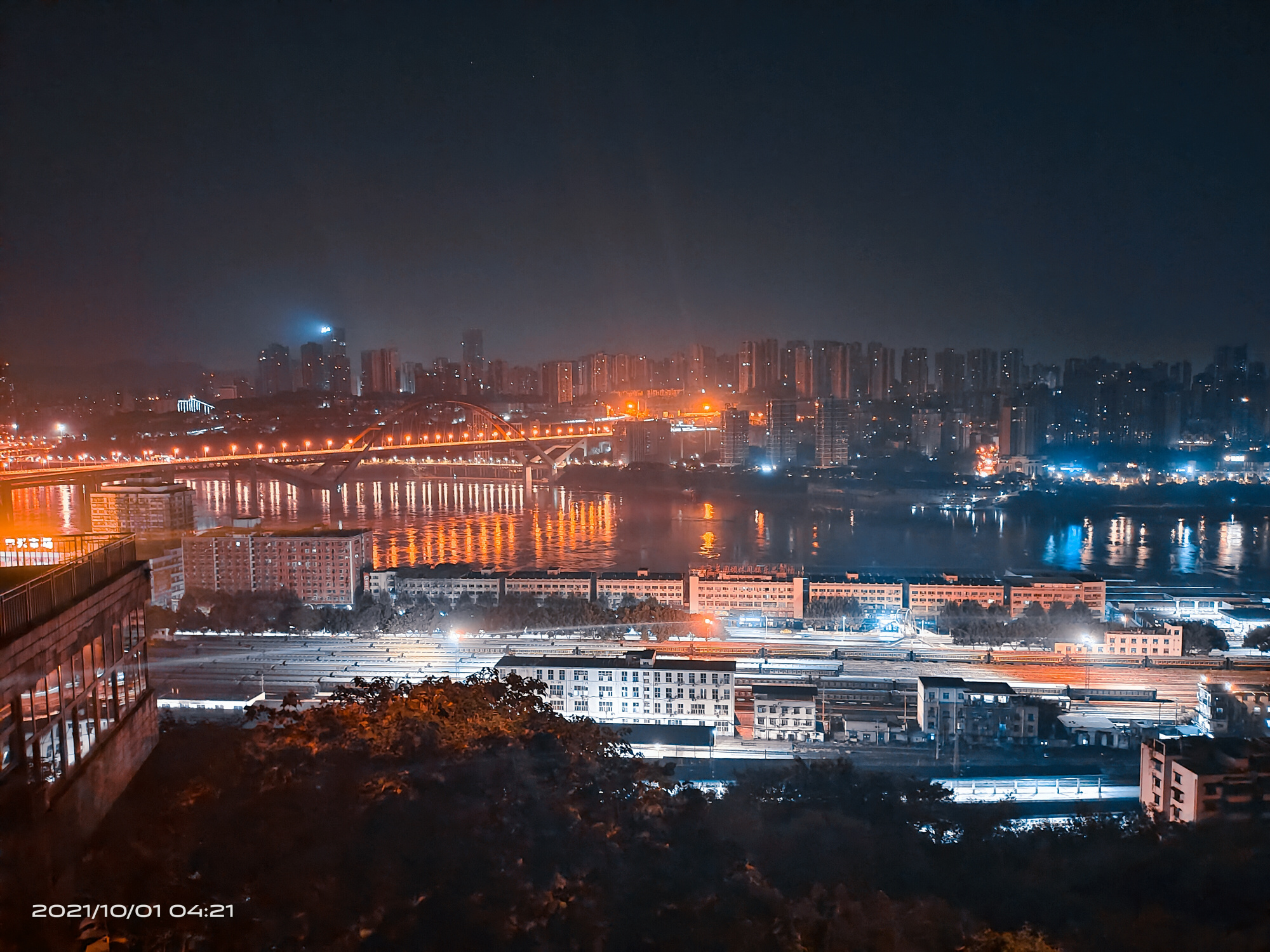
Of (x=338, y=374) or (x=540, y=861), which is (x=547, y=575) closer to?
(x=540, y=861)

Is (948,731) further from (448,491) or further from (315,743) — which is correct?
(448,491)

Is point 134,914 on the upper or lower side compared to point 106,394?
lower

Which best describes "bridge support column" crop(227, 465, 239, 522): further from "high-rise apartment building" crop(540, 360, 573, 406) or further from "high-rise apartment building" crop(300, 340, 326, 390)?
"high-rise apartment building" crop(540, 360, 573, 406)

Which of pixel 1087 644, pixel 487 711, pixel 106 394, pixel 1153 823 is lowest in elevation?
pixel 1087 644

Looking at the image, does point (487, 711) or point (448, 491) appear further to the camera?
point (448, 491)

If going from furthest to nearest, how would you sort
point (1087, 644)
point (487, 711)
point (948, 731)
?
point (1087, 644) < point (948, 731) < point (487, 711)

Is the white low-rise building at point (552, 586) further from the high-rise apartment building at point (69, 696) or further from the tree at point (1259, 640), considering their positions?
the high-rise apartment building at point (69, 696)

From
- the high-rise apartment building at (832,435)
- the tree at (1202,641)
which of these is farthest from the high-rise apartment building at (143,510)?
the high-rise apartment building at (832,435)

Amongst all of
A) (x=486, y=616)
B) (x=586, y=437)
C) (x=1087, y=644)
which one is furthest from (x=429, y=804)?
(x=586, y=437)
